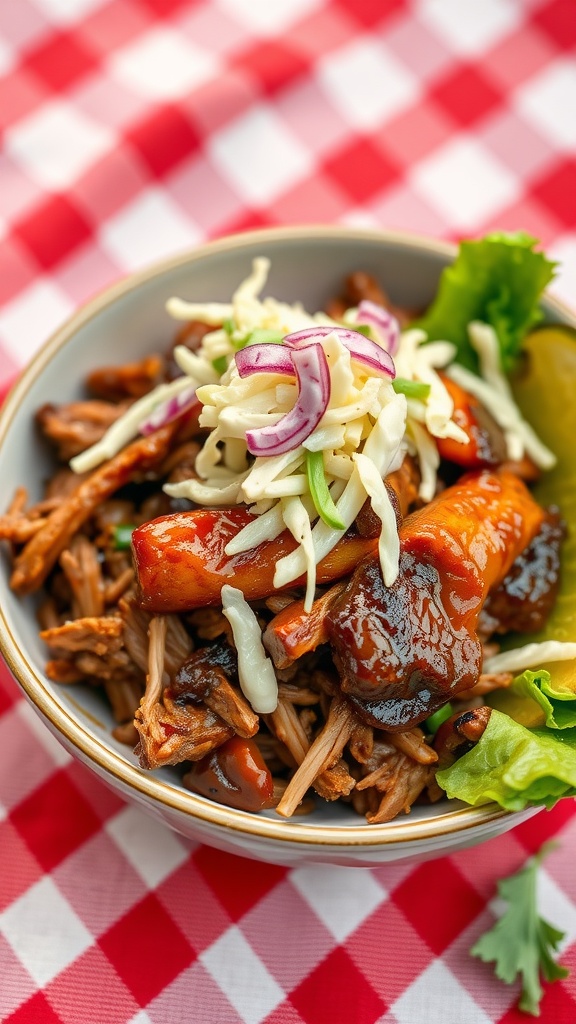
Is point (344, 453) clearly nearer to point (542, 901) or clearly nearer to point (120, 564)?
point (120, 564)

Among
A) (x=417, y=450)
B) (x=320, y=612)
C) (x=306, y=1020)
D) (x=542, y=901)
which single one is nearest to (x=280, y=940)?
(x=306, y=1020)

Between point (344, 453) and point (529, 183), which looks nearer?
point (344, 453)

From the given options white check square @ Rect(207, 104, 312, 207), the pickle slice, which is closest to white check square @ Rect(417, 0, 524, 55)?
white check square @ Rect(207, 104, 312, 207)

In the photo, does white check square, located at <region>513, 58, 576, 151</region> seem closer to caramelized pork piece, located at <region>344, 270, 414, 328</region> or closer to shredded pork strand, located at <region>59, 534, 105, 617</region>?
caramelized pork piece, located at <region>344, 270, 414, 328</region>

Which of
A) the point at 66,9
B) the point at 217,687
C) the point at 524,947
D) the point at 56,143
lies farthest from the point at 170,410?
the point at 66,9

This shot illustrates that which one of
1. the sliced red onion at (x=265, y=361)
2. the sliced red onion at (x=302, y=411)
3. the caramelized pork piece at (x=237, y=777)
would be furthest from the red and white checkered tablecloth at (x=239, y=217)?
the sliced red onion at (x=265, y=361)
